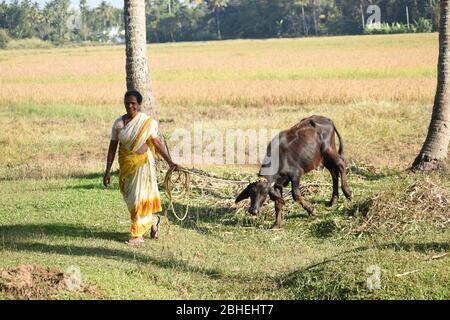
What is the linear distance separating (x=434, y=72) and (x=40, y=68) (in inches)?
773

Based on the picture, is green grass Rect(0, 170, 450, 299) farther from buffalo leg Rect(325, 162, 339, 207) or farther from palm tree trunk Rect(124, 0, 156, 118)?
palm tree trunk Rect(124, 0, 156, 118)

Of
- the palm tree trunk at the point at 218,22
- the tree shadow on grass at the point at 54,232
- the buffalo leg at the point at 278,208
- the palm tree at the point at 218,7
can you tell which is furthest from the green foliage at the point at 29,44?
the buffalo leg at the point at 278,208

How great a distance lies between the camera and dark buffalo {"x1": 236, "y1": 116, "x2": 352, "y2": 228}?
766 centimetres

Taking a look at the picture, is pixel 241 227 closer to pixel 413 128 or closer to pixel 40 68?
pixel 413 128

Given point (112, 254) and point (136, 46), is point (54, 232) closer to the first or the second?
point (112, 254)

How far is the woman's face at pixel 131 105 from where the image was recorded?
6.89 m

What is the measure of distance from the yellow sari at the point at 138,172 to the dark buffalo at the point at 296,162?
1.06 metres

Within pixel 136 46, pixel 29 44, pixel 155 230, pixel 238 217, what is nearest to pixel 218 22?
pixel 29 44

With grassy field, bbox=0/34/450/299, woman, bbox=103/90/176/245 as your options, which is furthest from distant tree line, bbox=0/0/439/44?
woman, bbox=103/90/176/245

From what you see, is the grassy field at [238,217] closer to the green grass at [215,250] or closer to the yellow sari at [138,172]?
the green grass at [215,250]

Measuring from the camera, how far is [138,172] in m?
7.07

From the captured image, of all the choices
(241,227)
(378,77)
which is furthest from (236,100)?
(241,227)

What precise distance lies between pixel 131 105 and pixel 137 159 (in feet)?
1.76
